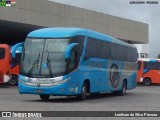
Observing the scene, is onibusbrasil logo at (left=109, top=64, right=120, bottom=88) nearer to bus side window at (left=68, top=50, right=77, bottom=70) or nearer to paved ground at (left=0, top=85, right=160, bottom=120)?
paved ground at (left=0, top=85, right=160, bottom=120)

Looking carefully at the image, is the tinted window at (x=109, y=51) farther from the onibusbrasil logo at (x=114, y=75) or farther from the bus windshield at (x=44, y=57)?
the bus windshield at (x=44, y=57)

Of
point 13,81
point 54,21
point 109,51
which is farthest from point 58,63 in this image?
point 54,21

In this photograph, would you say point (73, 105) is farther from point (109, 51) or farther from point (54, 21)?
point (54, 21)

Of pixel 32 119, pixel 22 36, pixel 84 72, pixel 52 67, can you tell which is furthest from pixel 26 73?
pixel 22 36

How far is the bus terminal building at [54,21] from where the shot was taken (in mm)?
43844

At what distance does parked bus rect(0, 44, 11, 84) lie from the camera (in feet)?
115

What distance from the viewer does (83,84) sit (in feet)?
75.7

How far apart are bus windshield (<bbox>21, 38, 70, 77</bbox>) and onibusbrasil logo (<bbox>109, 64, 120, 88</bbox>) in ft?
20.8

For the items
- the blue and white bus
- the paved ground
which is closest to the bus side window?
the blue and white bus

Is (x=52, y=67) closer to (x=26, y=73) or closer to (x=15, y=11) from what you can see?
(x=26, y=73)

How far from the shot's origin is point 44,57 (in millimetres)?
21656

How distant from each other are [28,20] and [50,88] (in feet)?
80.0

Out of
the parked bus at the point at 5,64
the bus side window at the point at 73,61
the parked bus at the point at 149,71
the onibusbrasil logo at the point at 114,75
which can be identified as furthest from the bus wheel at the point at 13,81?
the bus side window at the point at 73,61

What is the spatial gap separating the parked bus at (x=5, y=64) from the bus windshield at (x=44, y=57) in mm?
13150
